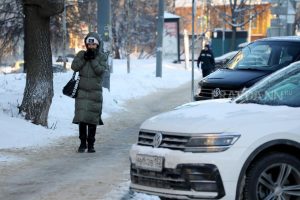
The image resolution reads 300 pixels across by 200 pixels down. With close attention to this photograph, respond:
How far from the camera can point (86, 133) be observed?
1052 cm

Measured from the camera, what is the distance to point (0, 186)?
26.5 ft

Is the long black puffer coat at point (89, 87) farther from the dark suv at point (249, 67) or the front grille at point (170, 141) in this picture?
the front grille at point (170, 141)

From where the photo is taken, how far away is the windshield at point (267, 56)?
39.3 feet

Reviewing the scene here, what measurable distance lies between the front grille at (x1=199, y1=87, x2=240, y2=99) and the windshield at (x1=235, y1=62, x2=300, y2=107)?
385 cm

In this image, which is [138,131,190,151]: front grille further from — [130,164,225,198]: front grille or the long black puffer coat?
the long black puffer coat

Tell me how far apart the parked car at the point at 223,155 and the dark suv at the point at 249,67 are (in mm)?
4903

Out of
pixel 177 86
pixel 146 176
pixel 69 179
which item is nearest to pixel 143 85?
pixel 177 86

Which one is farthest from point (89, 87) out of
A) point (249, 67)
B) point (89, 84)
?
point (249, 67)

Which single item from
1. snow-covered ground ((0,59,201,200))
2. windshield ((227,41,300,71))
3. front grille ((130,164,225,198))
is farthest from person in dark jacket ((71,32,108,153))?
front grille ((130,164,225,198))

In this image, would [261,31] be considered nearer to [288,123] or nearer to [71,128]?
[71,128]

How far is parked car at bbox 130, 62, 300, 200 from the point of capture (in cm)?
575

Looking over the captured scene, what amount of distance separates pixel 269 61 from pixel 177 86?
47.9 ft

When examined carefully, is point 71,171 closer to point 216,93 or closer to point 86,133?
point 86,133

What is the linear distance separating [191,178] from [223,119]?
2.04 feet
